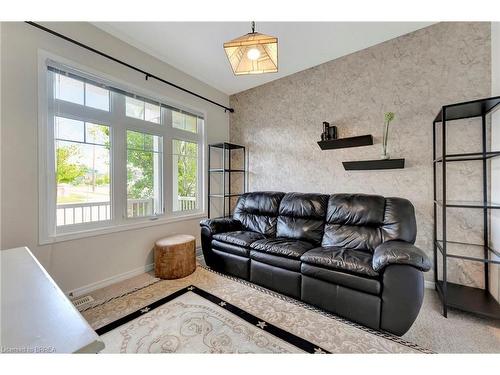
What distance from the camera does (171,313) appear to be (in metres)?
1.81

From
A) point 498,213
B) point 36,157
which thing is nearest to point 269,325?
point 498,213

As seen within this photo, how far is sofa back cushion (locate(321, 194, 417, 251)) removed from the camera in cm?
205

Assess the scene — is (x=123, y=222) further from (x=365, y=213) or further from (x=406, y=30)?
(x=406, y=30)

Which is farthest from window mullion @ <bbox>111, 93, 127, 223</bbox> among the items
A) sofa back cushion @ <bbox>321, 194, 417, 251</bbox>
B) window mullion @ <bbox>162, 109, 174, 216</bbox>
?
sofa back cushion @ <bbox>321, 194, 417, 251</bbox>

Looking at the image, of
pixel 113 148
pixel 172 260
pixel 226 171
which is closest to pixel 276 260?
pixel 172 260

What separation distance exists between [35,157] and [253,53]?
2096mm

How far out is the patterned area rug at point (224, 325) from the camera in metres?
1.44

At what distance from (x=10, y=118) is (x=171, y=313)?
2121 mm

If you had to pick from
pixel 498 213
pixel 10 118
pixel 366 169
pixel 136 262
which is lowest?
pixel 136 262

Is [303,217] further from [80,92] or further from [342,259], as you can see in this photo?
[80,92]

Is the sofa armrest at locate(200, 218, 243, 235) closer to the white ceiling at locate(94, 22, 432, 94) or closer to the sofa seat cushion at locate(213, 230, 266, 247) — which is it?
the sofa seat cushion at locate(213, 230, 266, 247)

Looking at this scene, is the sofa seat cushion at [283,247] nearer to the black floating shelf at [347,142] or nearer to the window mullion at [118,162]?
the black floating shelf at [347,142]

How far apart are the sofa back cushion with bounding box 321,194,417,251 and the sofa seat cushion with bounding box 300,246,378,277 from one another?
7.5 inches


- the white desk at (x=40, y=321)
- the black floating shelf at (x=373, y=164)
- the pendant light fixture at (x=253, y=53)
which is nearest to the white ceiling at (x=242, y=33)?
the pendant light fixture at (x=253, y=53)
